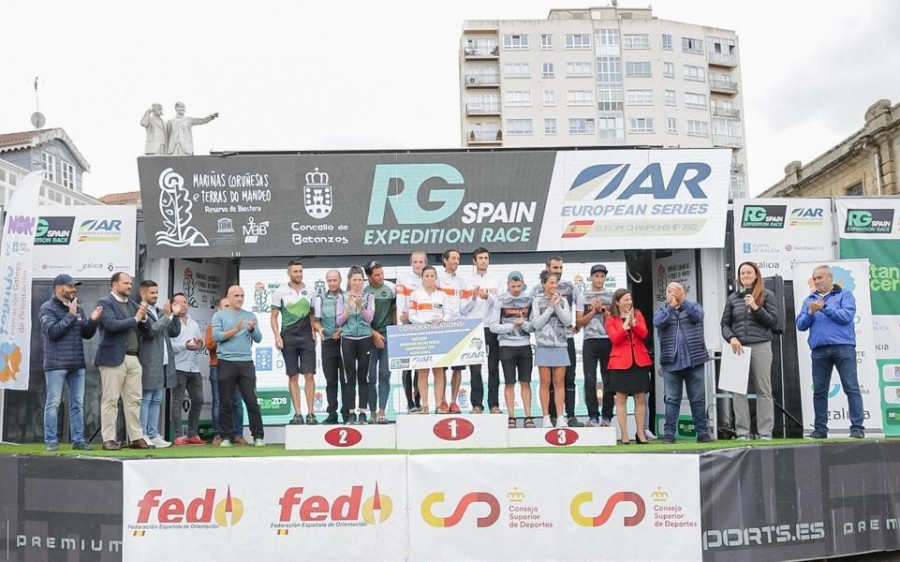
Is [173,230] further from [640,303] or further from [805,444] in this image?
[805,444]

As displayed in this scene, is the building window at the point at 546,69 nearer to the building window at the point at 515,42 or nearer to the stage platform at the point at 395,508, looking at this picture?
the building window at the point at 515,42

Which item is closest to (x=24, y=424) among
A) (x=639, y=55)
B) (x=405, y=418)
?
(x=405, y=418)

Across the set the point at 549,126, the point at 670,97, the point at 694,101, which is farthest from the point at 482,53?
the point at 694,101

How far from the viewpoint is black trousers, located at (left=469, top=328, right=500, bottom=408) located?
7.01 meters

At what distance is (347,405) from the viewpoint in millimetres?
6961

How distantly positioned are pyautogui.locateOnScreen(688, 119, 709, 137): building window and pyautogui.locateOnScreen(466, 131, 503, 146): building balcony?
530 inches

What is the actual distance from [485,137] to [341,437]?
4488 centimetres

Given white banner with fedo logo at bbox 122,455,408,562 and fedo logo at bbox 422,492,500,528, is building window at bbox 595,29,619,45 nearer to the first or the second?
fedo logo at bbox 422,492,500,528

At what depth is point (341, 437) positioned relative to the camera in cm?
634

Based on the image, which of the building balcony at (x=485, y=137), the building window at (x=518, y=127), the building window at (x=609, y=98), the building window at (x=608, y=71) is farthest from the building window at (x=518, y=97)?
the building window at (x=608, y=71)

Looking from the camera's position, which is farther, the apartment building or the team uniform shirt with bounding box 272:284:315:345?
the apartment building

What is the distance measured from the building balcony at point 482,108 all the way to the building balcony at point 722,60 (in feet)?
52.9

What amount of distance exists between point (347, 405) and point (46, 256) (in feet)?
13.4

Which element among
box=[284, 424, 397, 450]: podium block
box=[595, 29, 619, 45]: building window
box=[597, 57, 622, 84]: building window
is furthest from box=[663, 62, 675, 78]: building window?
box=[284, 424, 397, 450]: podium block
